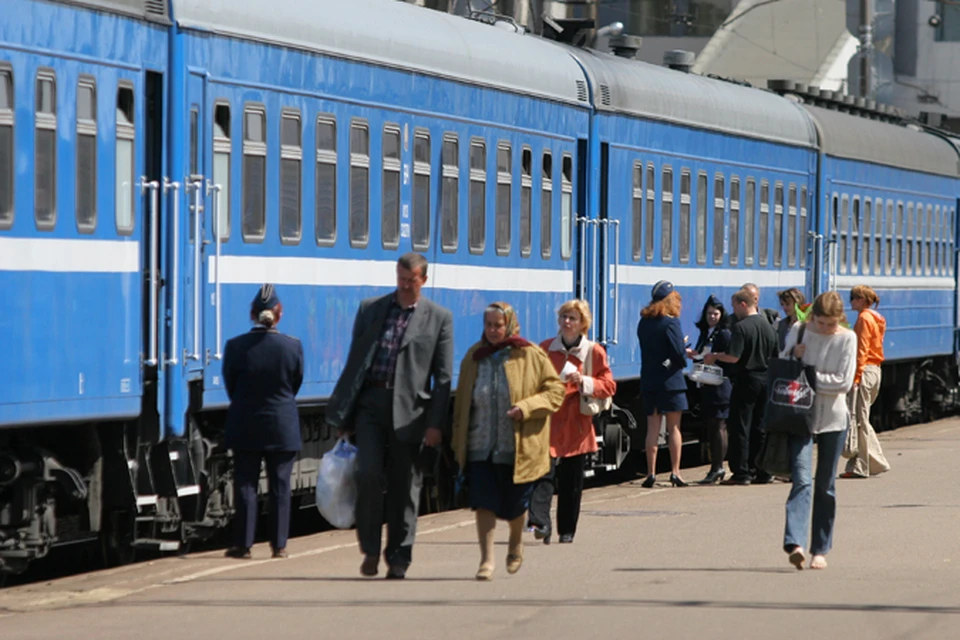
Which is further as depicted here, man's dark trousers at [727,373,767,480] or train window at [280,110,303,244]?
man's dark trousers at [727,373,767,480]

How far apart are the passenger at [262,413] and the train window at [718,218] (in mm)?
10916

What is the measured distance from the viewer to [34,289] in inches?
482

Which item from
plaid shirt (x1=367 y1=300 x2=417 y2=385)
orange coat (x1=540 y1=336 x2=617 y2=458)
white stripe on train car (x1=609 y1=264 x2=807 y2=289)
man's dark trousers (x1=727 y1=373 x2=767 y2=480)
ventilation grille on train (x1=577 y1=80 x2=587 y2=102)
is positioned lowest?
man's dark trousers (x1=727 y1=373 x2=767 y2=480)

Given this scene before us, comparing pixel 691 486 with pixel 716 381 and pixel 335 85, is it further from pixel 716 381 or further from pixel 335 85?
pixel 335 85

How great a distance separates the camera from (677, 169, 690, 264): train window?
22.8 m

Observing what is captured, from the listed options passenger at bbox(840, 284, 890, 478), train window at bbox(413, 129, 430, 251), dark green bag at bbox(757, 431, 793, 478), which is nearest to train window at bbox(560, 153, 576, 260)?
passenger at bbox(840, 284, 890, 478)

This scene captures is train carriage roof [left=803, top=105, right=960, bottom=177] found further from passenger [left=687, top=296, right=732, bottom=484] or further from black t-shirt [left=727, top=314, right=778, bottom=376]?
black t-shirt [left=727, top=314, right=778, bottom=376]

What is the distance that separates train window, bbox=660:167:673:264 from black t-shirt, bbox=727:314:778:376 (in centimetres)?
261

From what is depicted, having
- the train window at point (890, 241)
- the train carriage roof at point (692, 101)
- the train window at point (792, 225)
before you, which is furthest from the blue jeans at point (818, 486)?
the train window at point (890, 241)

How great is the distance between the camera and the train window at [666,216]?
73.3 feet

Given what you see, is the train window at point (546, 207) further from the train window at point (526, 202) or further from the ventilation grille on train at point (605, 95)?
the ventilation grille on train at point (605, 95)

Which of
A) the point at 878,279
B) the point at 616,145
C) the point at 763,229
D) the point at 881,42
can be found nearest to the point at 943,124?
the point at 878,279

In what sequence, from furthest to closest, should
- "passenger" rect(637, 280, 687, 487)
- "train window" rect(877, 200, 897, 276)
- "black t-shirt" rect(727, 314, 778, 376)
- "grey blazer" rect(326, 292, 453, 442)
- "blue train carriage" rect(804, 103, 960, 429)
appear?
"train window" rect(877, 200, 897, 276)
"blue train carriage" rect(804, 103, 960, 429)
"black t-shirt" rect(727, 314, 778, 376)
"passenger" rect(637, 280, 687, 487)
"grey blazer" rect(326, 292, 453, 442)

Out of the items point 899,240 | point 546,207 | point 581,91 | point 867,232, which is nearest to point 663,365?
point 546,207
